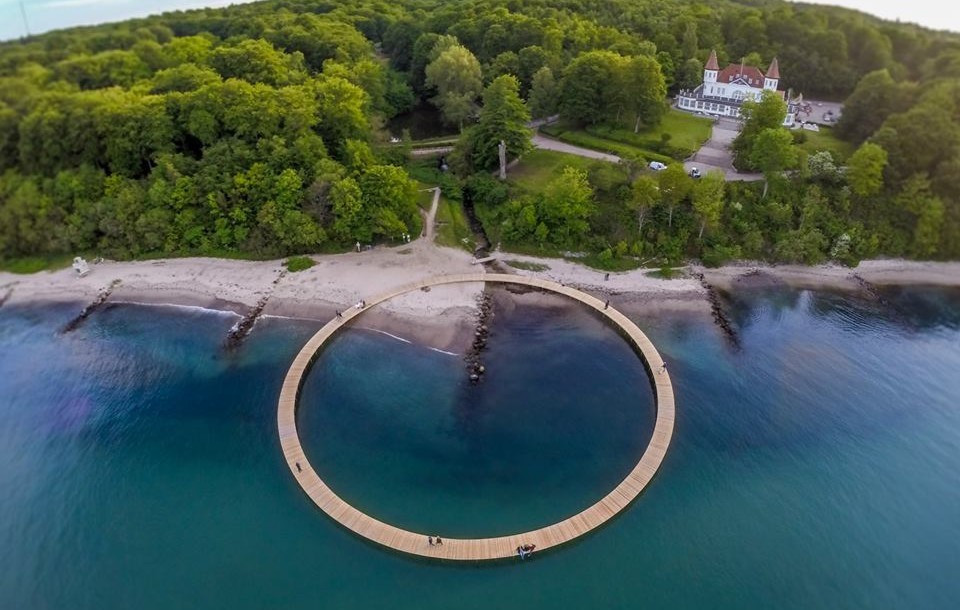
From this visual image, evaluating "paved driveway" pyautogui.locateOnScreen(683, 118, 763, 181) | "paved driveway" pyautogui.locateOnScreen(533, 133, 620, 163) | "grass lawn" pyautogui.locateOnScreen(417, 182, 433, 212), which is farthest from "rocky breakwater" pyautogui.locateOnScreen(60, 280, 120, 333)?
"paved driveway" pyautogui.locateOnScreen(683, 118, 763, 181)

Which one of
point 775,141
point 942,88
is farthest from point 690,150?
point 942,88

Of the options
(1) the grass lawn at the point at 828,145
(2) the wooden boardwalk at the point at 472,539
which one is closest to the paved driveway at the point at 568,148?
(1) the grass lawn at the point at 828,145

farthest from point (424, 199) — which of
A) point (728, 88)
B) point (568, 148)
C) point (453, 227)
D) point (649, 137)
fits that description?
point (728, 88)

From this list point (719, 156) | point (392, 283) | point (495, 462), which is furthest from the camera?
point (719, 156)

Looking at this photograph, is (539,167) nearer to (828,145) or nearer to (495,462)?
(828,145)

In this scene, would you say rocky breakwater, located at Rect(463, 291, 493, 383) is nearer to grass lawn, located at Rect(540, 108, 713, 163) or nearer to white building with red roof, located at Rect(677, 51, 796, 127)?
grass lawn, located at Rect(540, 108, 713, 163)

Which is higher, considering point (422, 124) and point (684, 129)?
point (422, 124)
